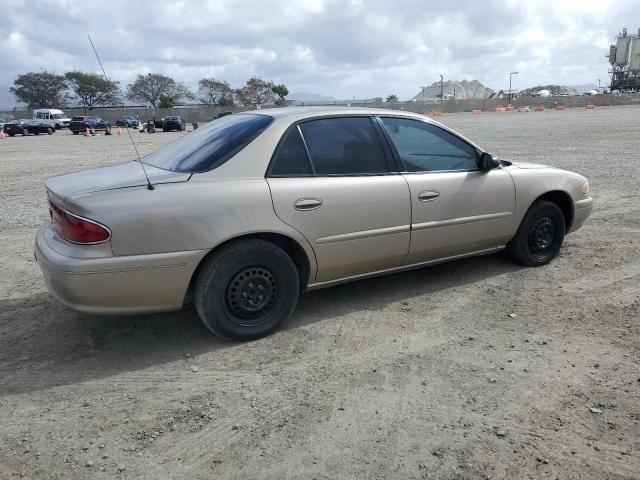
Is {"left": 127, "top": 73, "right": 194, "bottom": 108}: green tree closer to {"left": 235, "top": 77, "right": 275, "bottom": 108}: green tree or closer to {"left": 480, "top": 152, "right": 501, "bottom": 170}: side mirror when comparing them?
{"left": 235, "top": 77, "right": 275, "bottom": 108}: green tree

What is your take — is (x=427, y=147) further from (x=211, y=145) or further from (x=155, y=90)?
(x=155, y=90)

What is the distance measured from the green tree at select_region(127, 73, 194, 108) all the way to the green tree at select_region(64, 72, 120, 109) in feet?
9.26

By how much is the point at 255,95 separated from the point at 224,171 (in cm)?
8768

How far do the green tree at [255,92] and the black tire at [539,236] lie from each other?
276 feet

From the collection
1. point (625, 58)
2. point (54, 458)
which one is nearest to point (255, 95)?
point (625, 58)

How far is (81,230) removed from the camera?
10.1 ft

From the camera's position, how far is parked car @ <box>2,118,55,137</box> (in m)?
37.8

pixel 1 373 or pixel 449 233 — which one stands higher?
pixel 449 233

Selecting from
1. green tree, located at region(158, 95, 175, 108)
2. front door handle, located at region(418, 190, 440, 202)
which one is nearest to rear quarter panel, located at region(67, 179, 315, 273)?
front door handle, located at region(418, 190, 440, 202)

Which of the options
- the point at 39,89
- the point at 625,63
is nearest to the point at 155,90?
the point at 39,89

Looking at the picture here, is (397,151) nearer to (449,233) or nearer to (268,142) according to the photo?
(449,233)

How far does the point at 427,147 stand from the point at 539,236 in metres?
1.56

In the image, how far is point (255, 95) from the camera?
87.1 m

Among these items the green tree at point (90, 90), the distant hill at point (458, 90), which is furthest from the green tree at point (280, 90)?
the distant hill at point (458, 90)
